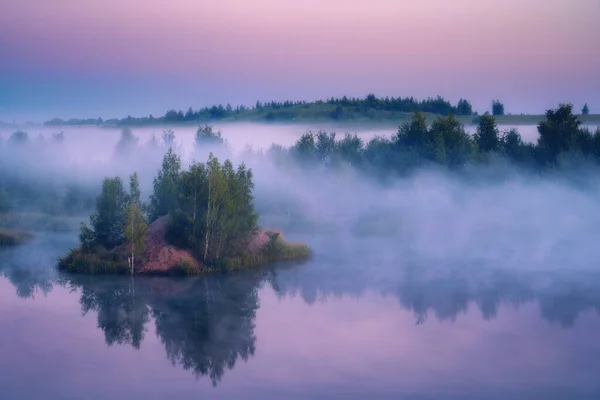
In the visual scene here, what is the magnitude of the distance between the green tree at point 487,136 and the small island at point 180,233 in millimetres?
27790

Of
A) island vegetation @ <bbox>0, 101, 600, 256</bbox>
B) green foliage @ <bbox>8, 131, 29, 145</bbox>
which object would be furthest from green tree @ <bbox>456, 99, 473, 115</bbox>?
green foliage @ <bbox>8, 131, 29, 145</bbox>

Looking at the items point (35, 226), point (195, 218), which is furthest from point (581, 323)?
point (35, 226)

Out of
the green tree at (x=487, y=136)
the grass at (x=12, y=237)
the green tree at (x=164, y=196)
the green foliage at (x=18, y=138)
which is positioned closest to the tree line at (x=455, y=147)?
the green tree at (x=487, y=136)

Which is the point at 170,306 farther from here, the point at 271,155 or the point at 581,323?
the point at 271,155

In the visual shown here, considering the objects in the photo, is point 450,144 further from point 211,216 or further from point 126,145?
point 126,145

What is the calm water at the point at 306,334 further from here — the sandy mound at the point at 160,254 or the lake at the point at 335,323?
the sandy mound at the point at 160,254

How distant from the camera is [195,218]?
85.8 feet

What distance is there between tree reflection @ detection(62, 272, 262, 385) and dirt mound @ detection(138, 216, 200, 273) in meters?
0.78

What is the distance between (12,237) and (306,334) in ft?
70.9

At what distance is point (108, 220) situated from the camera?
1038 inches

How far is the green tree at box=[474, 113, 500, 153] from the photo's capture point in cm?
5022

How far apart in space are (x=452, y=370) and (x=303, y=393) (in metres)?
3.75

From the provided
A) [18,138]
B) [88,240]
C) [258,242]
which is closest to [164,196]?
[88,240]

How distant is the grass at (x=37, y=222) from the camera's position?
129 feet
